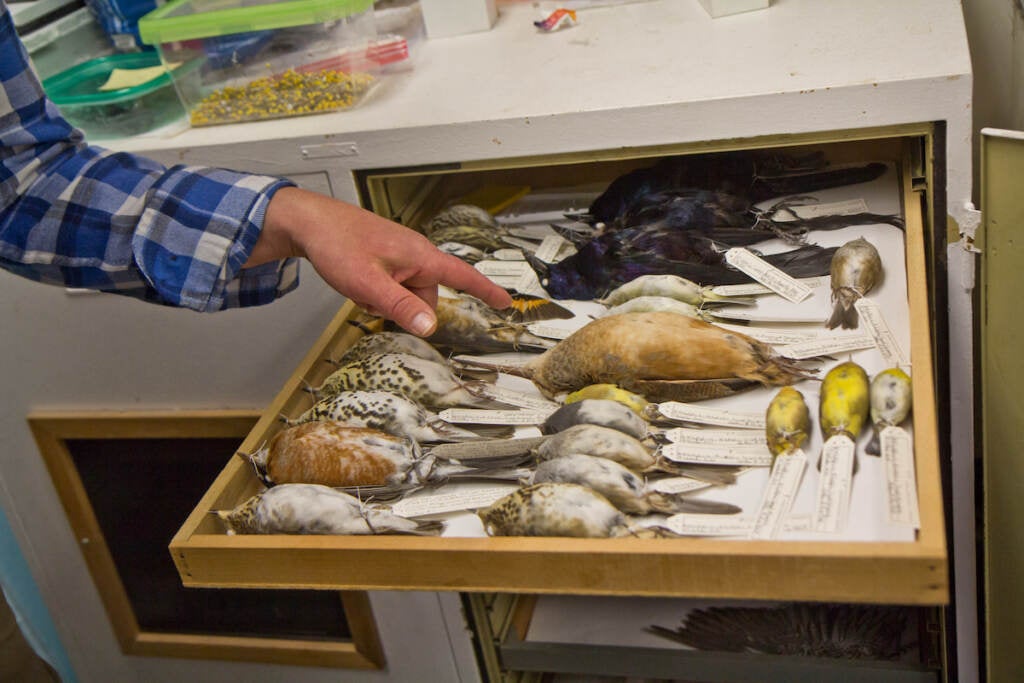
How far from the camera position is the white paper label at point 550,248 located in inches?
47.4

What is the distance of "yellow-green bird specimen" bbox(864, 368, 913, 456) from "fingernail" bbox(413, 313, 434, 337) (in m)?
0.39

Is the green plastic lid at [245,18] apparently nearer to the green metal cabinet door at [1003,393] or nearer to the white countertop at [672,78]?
the white countertop at [672,78]

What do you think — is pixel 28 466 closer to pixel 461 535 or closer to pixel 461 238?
pixel 461 238

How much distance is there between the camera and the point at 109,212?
1.03 meters

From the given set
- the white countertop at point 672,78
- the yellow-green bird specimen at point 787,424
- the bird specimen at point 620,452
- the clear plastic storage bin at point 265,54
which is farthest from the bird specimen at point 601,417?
the clear plastic storage bin at point 265,54

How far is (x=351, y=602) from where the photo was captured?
1510mm

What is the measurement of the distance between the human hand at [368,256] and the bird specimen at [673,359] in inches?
5.5

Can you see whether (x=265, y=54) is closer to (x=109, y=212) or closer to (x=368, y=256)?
(x=109, y=212)

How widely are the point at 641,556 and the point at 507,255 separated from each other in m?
0.59

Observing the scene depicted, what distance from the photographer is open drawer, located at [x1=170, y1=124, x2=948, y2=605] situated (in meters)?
0.68

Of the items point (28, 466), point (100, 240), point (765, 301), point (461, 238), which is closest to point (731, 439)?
point (765, 301)

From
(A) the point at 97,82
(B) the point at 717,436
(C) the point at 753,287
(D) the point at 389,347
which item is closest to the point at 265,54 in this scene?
(A) the point at 97,82

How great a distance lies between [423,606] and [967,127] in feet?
3.10

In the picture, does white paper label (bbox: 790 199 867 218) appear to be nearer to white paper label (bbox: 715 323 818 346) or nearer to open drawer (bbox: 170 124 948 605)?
open drawer (bbox: 170 124 948 605)
